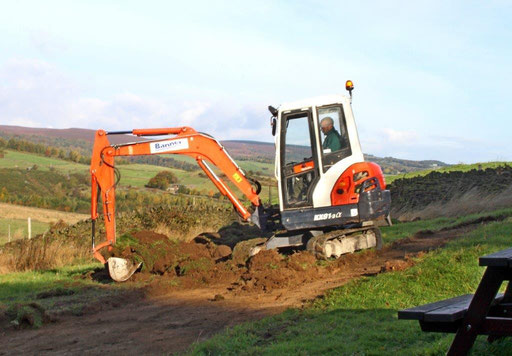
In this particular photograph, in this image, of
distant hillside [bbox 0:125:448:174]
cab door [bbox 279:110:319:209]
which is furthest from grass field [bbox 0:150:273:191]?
cab door [bbox 279:110:319:209]

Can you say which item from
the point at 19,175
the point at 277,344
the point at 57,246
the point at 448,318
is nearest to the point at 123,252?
the point at 57,246

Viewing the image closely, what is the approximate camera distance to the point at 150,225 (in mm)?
21750

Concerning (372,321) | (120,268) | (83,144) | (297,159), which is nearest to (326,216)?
(297,159)

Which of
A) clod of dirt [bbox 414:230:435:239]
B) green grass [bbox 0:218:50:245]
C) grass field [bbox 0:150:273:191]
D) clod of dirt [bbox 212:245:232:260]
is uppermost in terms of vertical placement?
grass field [bbox 0:150:273:191]

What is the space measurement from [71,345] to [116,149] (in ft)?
21.6

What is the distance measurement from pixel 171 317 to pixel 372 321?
139 inches

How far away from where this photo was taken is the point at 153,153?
49.5 feet

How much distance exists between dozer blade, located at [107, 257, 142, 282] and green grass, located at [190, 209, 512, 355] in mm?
5416

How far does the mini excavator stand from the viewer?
47.2ft

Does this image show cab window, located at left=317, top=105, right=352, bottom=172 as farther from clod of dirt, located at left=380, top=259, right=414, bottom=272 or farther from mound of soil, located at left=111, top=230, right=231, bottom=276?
clod of dirt, located at left=380, top=259, right=414, bottom=272

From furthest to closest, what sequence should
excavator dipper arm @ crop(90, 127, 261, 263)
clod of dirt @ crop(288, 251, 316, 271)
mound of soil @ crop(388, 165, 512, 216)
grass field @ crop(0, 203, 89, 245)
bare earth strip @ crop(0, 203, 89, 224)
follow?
bare earth strip @ crop(0, 203, 89, 224)
grass field @ crop(0, 203, 89, 245)
mound of soil @ crop(388, 165, 512, 216)
excavator dipper arm @ crop(90, 127, 261, 263)
clod of dirt @ crop(288, 251, 316, 271)

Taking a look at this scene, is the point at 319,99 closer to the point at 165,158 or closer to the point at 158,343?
the point at 158,343

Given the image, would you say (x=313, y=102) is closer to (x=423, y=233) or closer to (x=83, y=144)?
(x=423, y=233)

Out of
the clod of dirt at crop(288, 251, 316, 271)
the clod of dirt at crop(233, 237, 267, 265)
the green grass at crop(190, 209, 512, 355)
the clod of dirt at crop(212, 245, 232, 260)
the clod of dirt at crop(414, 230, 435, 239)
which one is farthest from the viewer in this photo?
the clod of dirt at crop(414, 230, 435, 239)
